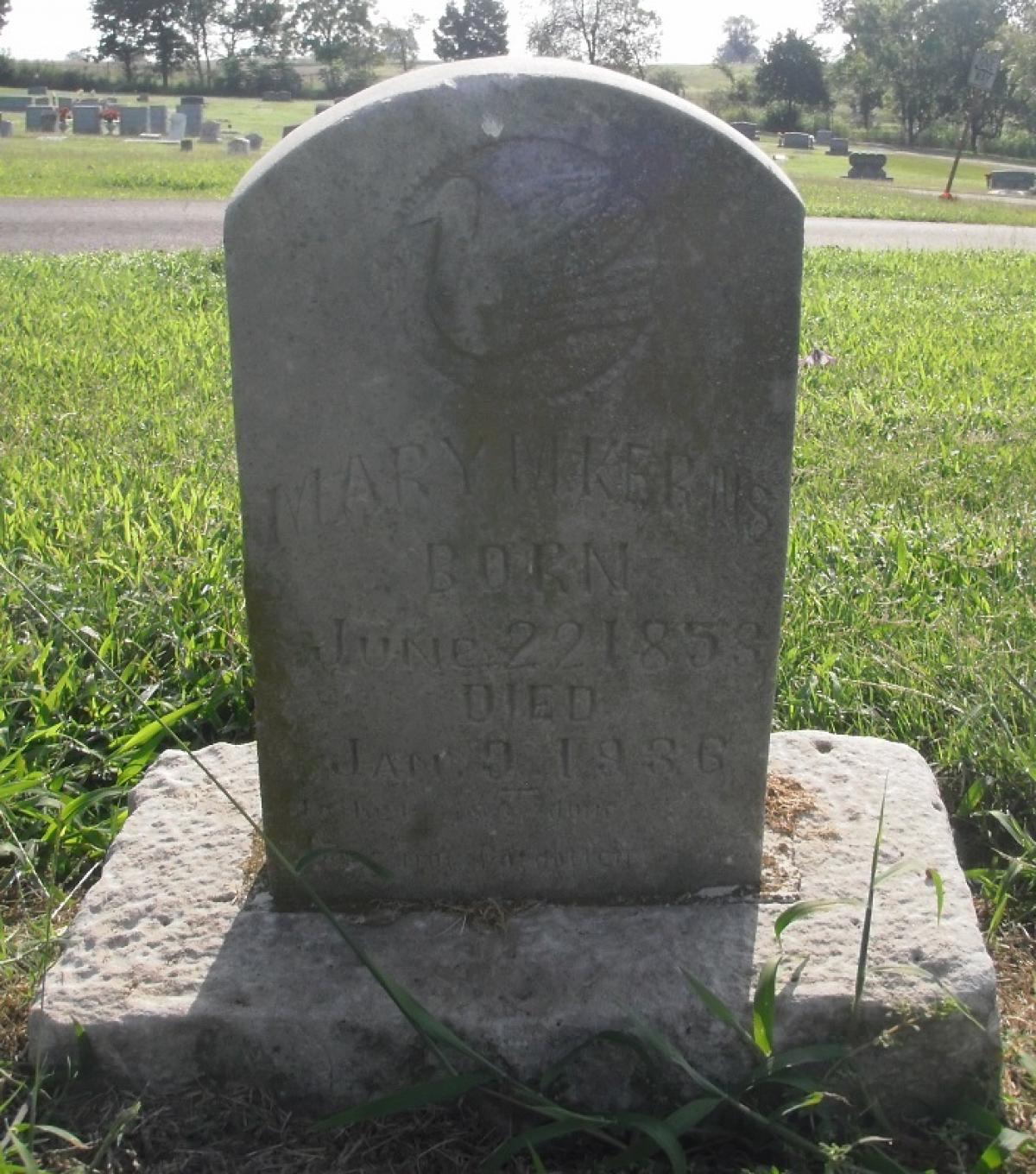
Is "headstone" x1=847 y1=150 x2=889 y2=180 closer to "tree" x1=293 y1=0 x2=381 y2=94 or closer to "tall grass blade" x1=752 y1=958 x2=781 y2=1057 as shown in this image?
"tall grass blade" x1=752 y1=958 x2=781 y2=1057

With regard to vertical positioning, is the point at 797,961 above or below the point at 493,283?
below

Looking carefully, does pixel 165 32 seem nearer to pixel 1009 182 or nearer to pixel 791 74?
pixel 791 74

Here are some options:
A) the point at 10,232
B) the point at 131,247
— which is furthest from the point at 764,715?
the point at 10,232

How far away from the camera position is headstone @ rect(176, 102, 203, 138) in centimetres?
3209

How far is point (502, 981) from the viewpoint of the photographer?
6.98 ft

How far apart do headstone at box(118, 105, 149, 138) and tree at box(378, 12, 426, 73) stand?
33.5 meters

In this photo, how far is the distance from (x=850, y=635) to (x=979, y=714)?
479 millimetres

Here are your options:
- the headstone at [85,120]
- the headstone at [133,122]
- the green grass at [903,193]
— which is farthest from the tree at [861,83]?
the headstone at [85,120]

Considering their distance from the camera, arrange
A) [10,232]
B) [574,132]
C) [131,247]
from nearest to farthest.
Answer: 1. [574,132]
2. [131,247]
3. [10,232]

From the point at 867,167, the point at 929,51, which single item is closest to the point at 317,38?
the point at 929,51

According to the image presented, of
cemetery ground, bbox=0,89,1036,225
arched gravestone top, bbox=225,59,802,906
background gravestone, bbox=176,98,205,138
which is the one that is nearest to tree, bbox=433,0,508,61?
cemetery ground, bbox=0,89,1036,225

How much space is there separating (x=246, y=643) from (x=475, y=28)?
6281 centimetres

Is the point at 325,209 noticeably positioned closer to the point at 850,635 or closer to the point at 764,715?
the point at 764,715

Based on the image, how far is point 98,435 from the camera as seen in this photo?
16.5 ft
